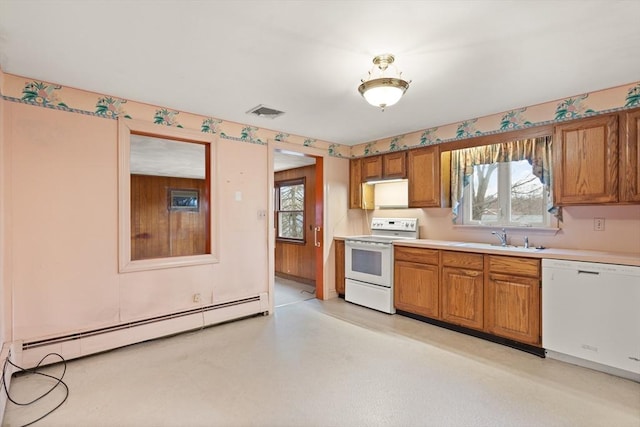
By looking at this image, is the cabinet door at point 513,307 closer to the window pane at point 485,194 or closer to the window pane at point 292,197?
the window pane at point 485,194

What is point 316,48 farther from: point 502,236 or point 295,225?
point 295,225

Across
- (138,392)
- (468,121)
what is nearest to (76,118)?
(138,392)

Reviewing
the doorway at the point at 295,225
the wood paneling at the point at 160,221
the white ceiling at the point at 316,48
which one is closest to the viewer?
the white ceiling at the point at 316,48

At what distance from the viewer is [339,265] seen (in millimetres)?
4656

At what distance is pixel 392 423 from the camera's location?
188 cm

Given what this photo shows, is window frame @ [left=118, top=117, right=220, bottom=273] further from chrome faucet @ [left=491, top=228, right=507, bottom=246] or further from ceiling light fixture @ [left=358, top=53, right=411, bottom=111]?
chrome faucet @ [left=491, top=228, right=507, bottom=246]

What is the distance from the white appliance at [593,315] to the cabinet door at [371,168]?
2.33m

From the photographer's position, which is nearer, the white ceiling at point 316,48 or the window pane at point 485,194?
the white ceiling at point 316,48

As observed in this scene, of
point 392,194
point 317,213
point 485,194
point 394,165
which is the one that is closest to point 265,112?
point 317,213

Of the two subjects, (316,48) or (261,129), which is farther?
(261,129)

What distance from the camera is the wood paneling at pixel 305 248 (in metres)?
5.63

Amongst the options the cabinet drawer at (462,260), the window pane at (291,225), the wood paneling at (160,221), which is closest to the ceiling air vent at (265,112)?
the cabinet drawer at (462,260)

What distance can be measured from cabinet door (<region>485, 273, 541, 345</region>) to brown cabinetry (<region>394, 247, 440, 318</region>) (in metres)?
0.56

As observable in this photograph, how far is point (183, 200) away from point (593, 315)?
828cm
